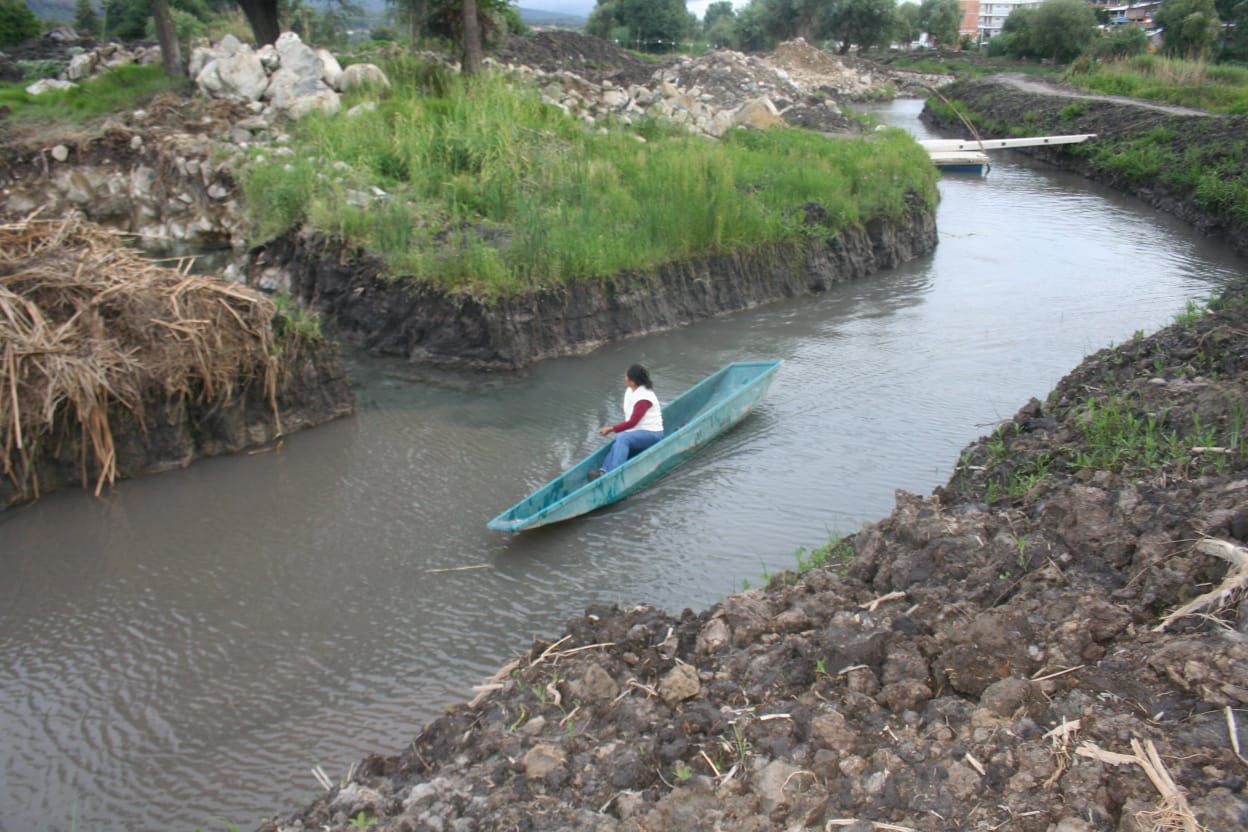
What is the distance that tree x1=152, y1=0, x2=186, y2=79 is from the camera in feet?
55.6

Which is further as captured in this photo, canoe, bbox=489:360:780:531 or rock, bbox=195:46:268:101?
rock, bbox=195:46:268:101

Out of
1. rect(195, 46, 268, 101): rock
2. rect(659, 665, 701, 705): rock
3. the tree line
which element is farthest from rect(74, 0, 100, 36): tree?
rect(659, 665, 701, 705): rock

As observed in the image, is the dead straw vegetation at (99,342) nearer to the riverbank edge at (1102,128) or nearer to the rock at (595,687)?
the rock at (595,687)

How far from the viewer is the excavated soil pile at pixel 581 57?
29.4 m

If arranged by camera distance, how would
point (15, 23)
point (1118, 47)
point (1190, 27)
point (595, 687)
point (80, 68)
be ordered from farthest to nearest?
point (1118, 47), point (1190, 27), point (15, 23), point (80, 68), point (595, 687)

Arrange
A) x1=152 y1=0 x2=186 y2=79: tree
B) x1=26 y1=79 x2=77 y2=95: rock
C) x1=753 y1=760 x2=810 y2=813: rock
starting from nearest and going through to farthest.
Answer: x1=753 y1=760 x2=810 y2=813: rock < x1=152 y1=0 x2=186 y2=79: tree < x1=26 y1=79 x2=77 y2=95: rock

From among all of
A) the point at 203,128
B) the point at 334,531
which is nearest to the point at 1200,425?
the point at 334,531

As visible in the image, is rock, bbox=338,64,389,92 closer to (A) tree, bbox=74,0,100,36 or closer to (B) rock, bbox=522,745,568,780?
(B) rock, bbox=522,745,568,780

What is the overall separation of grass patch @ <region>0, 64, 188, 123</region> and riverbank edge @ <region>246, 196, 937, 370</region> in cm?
617

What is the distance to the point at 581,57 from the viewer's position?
32438mm

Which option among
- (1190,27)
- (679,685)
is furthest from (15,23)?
(1190,27)

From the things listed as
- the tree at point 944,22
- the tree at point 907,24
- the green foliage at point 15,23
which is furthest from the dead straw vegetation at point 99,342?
the tree at point 944,22

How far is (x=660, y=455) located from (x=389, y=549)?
2.55 meters

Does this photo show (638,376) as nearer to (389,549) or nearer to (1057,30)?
(389,549)
